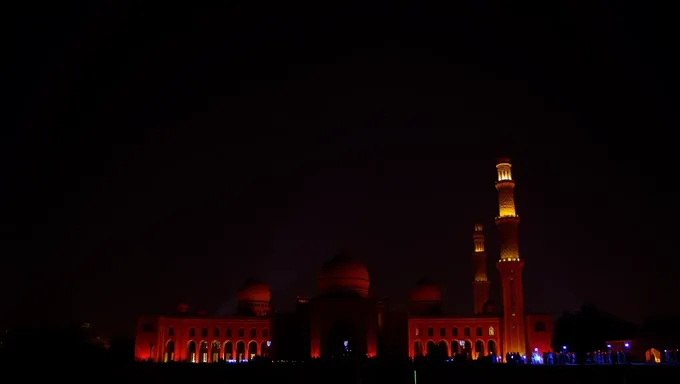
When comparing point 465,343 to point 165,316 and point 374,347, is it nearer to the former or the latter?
point 374,347

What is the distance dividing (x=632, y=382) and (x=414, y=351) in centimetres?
2602

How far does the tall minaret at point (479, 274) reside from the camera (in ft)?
188

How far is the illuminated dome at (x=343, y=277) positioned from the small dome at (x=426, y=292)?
540 centimetres

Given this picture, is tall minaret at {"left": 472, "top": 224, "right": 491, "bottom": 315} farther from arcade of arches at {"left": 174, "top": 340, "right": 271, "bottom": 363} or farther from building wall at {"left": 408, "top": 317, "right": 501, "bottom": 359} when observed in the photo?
arcade of arches at {"left": 174, "top": 340, "right": 271, "bottom": 363}

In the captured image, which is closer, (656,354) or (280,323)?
(656,354)

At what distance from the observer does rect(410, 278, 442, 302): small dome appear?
184 ft

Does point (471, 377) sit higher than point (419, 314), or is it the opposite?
point (419, 314)

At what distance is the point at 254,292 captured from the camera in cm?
5744

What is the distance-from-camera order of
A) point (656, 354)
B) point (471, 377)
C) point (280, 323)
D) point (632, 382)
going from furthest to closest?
Answer: point (280, 323), point (656, 354), point (471, 377), point (632, 382)

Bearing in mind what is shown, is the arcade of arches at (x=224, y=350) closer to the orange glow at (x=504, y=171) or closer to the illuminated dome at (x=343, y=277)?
the illuminated dome at (x=343, y=277)

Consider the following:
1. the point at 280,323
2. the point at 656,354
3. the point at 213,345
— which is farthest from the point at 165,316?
the point at 656,354

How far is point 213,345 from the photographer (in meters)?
53.9

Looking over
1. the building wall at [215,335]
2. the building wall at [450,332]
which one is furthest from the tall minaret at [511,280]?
the building wall at [215,335]

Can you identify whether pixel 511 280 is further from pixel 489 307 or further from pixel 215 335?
pixel 215 335
